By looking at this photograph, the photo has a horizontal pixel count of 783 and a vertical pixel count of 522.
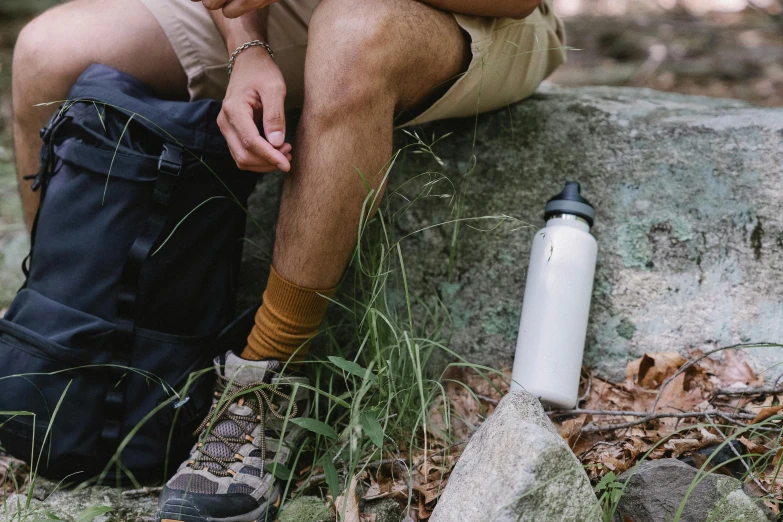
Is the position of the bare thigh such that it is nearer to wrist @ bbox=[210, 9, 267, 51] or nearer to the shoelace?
wrist @ bbox=[210, 9, 267, 51]

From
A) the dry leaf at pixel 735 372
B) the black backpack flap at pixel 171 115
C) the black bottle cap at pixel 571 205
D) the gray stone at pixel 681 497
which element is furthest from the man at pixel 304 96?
the dry leaf at pixel 735 372

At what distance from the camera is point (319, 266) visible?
150cm

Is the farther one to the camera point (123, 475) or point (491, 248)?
point (491, 248)

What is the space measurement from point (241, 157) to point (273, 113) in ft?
0.41

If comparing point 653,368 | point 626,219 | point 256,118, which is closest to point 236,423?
point 256,118

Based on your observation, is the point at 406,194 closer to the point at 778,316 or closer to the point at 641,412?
the point at 641,412

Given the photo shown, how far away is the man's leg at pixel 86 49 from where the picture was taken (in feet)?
5.90

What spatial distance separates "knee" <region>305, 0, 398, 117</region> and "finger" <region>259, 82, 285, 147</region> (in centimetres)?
8

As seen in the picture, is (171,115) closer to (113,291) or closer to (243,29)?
(243,29)

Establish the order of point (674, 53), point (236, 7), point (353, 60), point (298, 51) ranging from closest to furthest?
1. point (353, 60)
2. point (236, 7)
3. point (298, 51)
4. point (674, 53)

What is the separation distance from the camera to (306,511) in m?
1.47

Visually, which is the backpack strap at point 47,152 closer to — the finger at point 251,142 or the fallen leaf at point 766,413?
the finger at point 251,142

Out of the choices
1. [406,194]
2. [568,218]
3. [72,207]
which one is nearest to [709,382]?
[568,218]

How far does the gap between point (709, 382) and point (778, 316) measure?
26cm
